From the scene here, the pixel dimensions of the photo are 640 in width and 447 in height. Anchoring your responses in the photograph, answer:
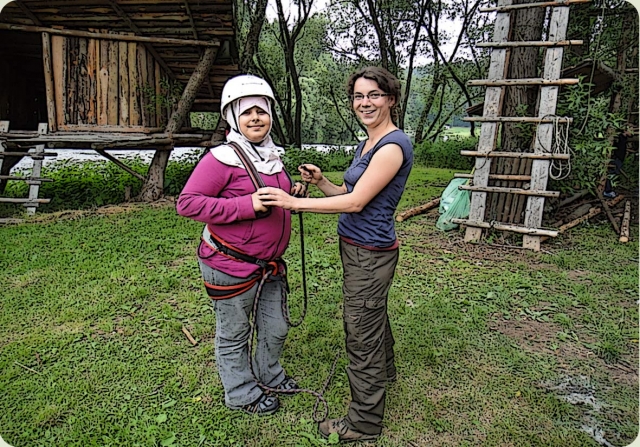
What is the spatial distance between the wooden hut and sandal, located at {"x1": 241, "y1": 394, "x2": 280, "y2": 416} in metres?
5.91

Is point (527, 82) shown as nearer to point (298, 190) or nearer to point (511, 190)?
point (511, 190)

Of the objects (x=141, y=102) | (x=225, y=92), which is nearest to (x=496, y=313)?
(x=225, y=92)

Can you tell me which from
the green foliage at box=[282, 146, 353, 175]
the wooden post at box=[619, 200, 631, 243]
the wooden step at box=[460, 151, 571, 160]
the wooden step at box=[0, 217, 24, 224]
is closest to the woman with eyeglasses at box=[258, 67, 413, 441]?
the wooden step at box=[460, 151, 571, 160]

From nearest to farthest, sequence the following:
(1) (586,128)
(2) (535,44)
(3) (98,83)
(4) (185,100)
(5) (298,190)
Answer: (5) (298,190), (2) (535,44), (1) (586,128), (3) (98,83), (4) (185,100)

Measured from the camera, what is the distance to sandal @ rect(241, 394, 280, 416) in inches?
101

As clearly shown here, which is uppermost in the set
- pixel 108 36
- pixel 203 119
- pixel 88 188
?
pixel 108 36

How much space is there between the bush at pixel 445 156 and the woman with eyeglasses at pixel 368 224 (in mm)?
13311

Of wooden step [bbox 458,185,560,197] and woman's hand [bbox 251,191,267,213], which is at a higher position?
woman's hand [bbox 251,191,267,213]

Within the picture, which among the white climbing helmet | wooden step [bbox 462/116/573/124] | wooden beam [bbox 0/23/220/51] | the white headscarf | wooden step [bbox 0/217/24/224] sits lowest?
wooden step [bbox 0/217/24/224]

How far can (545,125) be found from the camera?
5.34 m

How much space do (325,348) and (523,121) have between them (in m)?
3.92

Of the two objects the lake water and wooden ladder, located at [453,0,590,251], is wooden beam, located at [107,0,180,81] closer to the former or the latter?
the lake water

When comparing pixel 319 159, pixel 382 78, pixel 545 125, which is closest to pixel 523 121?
pixel 545 125

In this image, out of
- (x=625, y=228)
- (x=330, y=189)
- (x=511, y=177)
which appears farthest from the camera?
(x=625, y=228)
